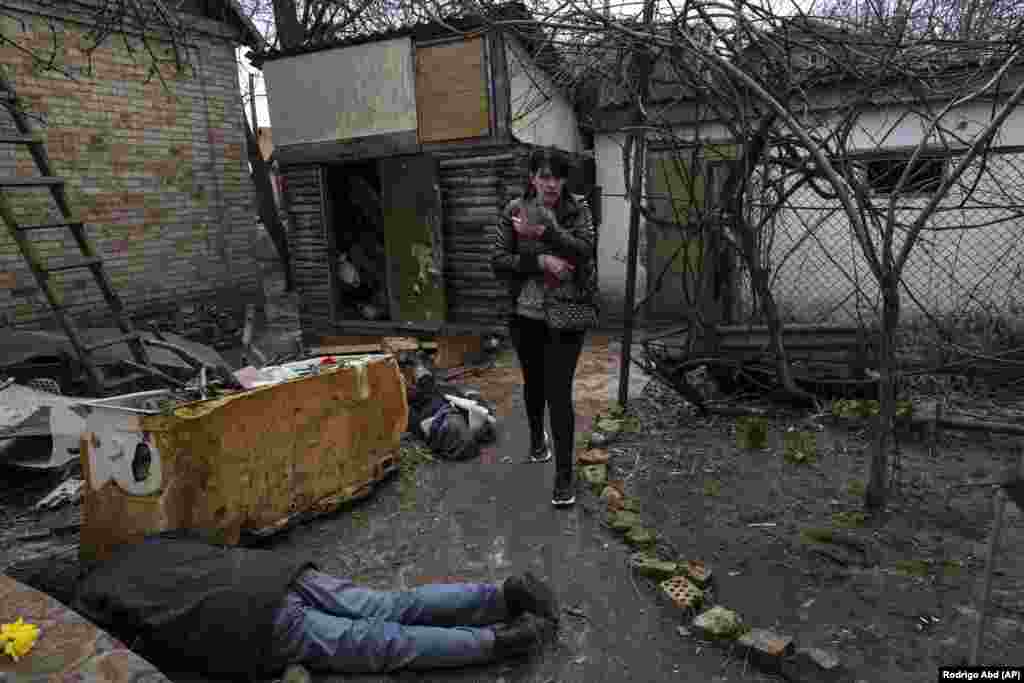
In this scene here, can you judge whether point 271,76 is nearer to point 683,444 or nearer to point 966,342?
point 683,444

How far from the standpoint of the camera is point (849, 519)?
315 cm

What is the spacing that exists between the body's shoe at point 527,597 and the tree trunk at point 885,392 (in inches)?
65.0

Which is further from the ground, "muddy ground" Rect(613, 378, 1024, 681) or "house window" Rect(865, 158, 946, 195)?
"house window" Rect(865, 158, 946, 195)

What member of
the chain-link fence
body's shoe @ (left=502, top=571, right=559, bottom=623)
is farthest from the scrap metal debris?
the chain-link fence

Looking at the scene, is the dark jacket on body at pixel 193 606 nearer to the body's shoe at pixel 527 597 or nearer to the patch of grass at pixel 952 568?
the body's shoe at pixel 527 597

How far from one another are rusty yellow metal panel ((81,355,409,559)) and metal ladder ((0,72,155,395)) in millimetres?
1754

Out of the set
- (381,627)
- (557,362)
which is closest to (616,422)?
(557,362)

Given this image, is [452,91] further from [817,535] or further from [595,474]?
[817,535]

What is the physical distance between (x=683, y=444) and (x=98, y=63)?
797 cm

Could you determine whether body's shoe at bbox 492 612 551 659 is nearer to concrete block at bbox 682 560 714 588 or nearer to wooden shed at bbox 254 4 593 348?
concrete block at bbox 682 560 714 588

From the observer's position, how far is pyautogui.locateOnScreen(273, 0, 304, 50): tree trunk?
10.5m

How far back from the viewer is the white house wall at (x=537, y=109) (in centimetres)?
709

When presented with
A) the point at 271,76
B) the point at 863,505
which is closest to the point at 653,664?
the point at 863,505

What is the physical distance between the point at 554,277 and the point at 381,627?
191 centimetres
